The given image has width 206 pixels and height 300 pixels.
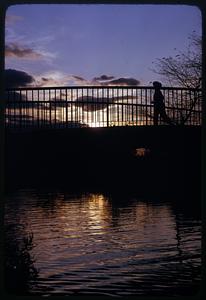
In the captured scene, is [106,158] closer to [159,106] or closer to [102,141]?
[102,141]

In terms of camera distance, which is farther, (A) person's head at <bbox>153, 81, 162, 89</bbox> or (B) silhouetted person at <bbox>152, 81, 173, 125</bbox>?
(B) silhouetted person at <bbox>152, 81, 173, 125</bbox>

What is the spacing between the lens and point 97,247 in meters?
3.35

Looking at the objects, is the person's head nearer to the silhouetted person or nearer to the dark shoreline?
the silhouetted person

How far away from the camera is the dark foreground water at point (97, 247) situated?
249 cm

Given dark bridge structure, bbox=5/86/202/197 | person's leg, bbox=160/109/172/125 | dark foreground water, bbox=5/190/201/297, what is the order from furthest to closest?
person's leg, bbox=160/109/172/125
dark bridge structure, bbox=5/86/202/197
dark foreground water, bbox=5/190/201/297

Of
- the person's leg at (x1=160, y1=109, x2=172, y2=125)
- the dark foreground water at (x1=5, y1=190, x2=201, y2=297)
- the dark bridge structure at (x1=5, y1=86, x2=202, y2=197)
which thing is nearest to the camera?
the dark foreground water at (x1=5, y1=190, x2=201, y2=297)

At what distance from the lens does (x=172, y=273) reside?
2963 millimetres

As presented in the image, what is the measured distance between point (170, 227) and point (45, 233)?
1.04m

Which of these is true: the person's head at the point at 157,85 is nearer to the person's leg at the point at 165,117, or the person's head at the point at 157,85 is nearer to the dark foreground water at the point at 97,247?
the person's leg at the point at 165,117

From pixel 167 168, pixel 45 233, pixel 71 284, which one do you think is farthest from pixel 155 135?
pixel 71 284

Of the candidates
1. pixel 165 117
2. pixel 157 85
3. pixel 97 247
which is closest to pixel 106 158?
pixel 165 117

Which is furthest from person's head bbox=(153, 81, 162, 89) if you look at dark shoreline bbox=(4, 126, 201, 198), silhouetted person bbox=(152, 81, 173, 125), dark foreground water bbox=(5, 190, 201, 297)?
dark foreground water bbox=(5, 190, 201, 297)

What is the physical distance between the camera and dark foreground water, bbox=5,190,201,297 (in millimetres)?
2490

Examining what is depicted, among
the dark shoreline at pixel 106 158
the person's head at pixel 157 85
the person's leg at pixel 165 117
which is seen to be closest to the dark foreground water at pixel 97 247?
the dark shoreline at pixel 106 158
